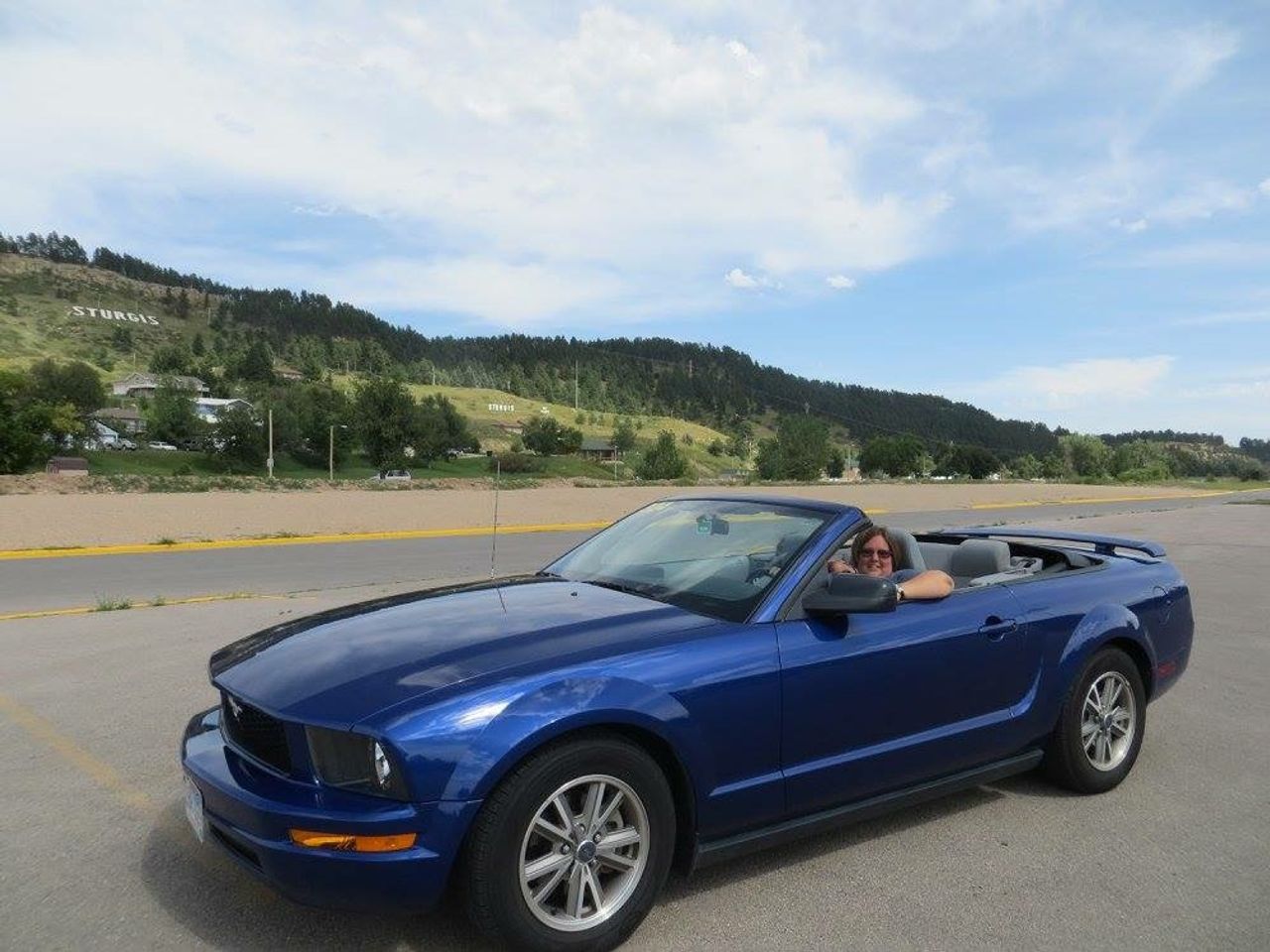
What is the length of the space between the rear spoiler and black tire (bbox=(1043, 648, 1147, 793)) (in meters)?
1.01

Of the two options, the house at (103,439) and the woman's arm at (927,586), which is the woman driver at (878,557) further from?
the house at (103,439)

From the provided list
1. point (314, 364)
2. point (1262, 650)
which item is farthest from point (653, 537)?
point (314, 364)

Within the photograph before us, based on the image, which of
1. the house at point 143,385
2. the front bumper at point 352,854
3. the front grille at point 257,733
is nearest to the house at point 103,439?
the house at point 143,385

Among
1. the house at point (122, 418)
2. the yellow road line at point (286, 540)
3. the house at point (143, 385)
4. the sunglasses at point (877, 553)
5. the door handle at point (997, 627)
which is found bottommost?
the yellow road line at point (286, 540)

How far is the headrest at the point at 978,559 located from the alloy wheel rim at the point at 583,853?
8.18 feet

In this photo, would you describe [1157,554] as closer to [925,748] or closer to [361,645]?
[925,748]

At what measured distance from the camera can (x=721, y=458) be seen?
508ft

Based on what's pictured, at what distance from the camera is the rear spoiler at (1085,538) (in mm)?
5480

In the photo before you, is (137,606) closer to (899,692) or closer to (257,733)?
(257,733)

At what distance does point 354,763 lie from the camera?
2.75m

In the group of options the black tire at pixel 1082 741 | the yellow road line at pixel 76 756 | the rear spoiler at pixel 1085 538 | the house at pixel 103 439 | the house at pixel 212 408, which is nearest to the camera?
the yellow road line at pixel 76 756

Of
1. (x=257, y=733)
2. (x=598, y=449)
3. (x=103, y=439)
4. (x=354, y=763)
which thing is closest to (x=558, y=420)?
(x=598, y=449)

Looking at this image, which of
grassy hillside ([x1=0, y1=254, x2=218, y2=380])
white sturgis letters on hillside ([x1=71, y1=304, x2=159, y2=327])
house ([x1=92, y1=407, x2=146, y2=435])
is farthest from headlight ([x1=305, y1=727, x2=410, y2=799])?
white sturgis letters on hillside ([x1=71, y1=304, x2=159, y2=327])

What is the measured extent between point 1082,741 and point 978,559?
0.95 metres
